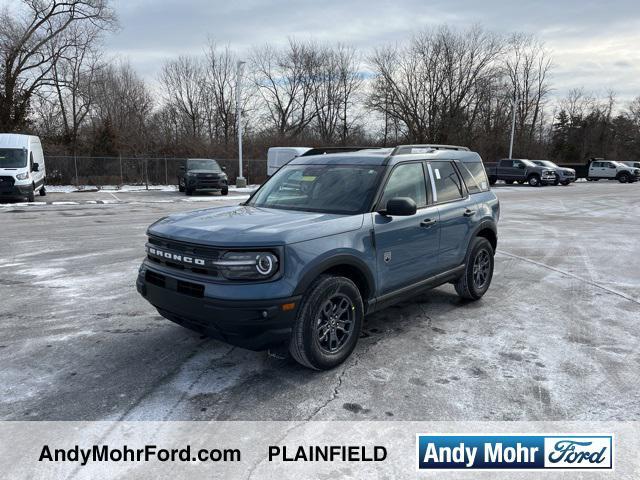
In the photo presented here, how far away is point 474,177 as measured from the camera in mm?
5996

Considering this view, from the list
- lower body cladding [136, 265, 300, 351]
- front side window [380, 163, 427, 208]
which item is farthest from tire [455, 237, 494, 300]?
lower body cladding [136, 265, 300, 351]

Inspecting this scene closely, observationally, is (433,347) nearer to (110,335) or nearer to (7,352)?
(110,335)

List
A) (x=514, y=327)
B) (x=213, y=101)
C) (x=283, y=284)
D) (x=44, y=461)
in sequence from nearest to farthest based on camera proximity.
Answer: (x=44, y=461)
(x=283, y=284)
(x=514, y=327)
(x=213, y=101)

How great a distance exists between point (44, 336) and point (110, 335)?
0.63m

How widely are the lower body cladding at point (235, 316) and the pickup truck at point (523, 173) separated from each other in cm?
3453

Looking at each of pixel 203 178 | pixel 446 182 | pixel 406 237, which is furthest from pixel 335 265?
pixel 203 178

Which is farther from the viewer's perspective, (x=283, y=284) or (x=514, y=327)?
(x=514, y=327)

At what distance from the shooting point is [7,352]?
425 cm

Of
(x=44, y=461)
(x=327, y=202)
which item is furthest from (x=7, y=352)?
(x=327, y=202)

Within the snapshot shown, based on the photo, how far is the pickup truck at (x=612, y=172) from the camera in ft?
133

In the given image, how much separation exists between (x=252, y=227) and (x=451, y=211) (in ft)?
8.27

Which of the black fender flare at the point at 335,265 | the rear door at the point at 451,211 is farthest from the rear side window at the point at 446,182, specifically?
the black fender flare at the point at 335,265

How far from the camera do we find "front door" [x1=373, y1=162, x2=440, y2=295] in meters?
4.28

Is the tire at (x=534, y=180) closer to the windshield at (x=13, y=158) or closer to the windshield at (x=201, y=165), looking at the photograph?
the windshield at (x=201, y=165)
